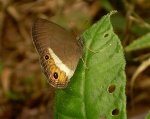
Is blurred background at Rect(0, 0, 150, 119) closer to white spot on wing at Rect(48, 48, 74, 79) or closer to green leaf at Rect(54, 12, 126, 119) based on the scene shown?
white spot on wing at Rect(48, 48, 74, 79)

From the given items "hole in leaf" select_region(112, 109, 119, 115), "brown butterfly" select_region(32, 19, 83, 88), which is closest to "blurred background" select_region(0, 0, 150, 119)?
"brown butterfly" select_region(32, 19, 83, 88)

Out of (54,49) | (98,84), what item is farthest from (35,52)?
(98,84)

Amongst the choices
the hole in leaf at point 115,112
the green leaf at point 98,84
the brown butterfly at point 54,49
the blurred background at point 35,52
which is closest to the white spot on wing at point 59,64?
the brown butterfly at point 54,49

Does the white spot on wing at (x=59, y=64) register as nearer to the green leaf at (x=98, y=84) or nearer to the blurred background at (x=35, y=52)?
the green leaf at (x=98, y=84)

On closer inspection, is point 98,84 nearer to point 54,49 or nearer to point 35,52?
point 54,49

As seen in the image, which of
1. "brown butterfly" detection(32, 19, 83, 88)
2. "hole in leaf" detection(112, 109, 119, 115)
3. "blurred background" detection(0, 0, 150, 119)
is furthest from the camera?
"blurred background" detection(0, 0, 150, 119)

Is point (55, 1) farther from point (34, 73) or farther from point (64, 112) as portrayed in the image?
point (64, 112)

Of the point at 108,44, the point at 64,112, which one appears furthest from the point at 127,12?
the point at 64,112
